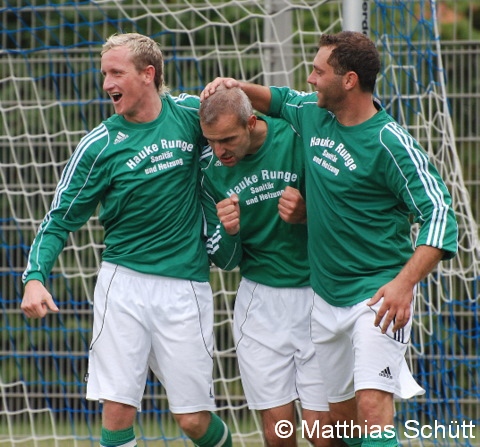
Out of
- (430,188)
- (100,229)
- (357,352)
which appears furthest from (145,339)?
(100,229)

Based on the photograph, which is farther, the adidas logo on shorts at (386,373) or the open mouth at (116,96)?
the open mouth at (116,96)

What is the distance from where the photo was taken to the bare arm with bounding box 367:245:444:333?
14.2 ft

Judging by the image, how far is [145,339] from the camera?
5.03 metres

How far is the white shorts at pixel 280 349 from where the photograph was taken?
200 inches

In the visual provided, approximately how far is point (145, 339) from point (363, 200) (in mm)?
1244

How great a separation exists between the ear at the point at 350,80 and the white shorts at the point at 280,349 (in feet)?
3.43

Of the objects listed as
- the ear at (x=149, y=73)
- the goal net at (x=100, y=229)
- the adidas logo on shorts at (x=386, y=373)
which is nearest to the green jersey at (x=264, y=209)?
the ear at (x=149, y=73)

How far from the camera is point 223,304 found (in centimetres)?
704

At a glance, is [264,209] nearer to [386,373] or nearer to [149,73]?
[149,73]

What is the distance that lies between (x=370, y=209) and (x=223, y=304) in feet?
8.38

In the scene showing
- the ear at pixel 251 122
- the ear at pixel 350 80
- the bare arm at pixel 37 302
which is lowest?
the bare arm at pixel 37 302

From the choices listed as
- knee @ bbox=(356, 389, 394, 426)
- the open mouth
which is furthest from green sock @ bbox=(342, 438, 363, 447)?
the open mouth

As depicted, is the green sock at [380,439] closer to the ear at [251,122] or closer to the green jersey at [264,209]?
the green jersey at [264,209]

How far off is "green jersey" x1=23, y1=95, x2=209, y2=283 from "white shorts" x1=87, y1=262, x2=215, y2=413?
86 millimetres
